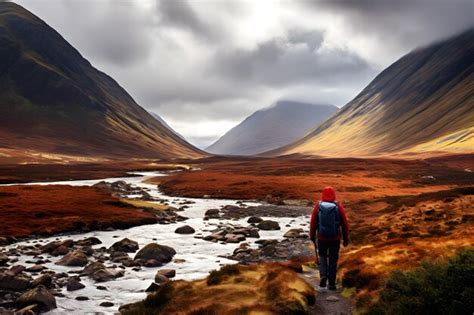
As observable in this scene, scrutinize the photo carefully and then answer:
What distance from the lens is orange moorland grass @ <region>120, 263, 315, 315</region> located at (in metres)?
14.0

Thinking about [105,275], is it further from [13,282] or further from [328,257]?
[328,257]

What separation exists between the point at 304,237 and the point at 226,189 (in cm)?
4249

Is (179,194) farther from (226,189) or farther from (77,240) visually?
(77,240)

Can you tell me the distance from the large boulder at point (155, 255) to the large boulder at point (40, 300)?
858 cm

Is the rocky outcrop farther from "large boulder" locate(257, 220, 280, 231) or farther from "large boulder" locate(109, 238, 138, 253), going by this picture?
"large boulder" locate(109, 238, 138, 253)

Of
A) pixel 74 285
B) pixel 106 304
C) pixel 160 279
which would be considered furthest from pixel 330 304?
pixel 74 285

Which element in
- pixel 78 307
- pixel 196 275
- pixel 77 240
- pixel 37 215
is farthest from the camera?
pixel 37 215

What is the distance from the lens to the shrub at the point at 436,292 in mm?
9961

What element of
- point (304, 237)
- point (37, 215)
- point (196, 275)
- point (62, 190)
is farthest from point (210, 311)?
point (62, 190)

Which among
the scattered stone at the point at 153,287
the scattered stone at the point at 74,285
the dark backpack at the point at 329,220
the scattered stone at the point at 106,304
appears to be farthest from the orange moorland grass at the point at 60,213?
the dark backpack at the point at 329,220

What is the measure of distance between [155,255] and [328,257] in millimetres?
14203

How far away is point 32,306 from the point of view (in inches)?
671

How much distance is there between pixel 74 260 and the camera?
25.8 meters

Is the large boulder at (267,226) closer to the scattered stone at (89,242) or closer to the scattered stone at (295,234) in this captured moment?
the scattered stone at (295,234)
